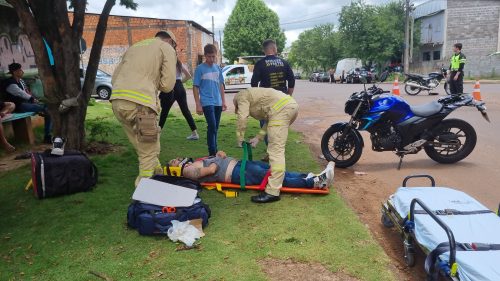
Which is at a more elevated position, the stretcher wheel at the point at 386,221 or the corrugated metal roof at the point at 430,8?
the corrugated metal roof at the point at 430,8

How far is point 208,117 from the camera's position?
6.29 m

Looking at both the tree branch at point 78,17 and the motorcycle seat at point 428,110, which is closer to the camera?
the motorcycle seat at point 428,110

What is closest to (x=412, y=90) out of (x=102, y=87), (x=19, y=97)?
(x=102, y=87)

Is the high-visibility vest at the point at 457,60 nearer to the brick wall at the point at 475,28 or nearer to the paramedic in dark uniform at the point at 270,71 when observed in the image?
the paramedic in dark uniform at the point at 270,71

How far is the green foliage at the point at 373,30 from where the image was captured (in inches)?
1508

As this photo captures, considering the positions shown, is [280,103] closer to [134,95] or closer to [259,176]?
[259,176]

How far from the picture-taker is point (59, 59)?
5992mm

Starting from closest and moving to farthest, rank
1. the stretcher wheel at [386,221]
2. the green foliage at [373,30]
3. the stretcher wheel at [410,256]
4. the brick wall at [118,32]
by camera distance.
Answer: the stretcher wheel at [410,256]
the stretcher wheel at [386,221]
the brick wall at [118,32]
the green foliage at [373,30]

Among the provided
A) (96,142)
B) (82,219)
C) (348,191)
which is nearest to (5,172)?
(96,142)

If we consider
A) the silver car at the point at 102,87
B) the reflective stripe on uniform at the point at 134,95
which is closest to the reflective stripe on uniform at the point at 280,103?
the reflective stripe on uniform at the point at 134,95

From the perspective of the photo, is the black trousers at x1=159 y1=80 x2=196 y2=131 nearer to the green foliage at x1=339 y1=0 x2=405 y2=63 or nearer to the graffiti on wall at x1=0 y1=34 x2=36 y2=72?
the graffiti on wall at x1=0 y1=34 x2=36 y2=72

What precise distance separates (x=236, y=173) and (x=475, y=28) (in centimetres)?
3699

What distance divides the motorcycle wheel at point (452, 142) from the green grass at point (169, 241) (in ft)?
7.74

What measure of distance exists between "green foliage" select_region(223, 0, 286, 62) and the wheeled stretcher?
50.4 metres
